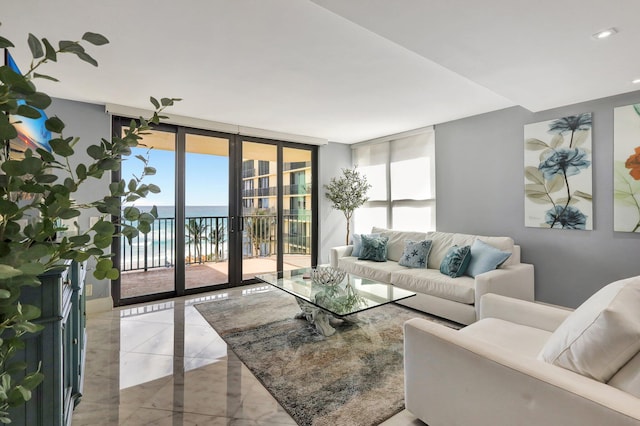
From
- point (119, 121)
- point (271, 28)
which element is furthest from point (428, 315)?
point (119, 121)

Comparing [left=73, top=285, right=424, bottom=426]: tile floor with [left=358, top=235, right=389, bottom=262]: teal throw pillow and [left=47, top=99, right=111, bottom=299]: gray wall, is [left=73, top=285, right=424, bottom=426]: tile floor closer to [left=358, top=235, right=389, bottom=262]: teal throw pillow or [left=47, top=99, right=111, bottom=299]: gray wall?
[left=47, top=99, right=111, bottom=299]: gray wall

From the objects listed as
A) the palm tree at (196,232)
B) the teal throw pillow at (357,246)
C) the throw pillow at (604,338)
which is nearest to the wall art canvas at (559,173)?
the teal throw pillow at (357,246)

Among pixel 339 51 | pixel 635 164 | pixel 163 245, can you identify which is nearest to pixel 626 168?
pixel 635 164

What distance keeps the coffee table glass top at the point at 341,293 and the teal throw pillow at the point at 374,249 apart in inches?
35.4

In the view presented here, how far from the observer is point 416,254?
4027 mm

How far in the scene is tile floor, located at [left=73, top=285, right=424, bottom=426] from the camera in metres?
1.88

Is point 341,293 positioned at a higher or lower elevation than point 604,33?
lower

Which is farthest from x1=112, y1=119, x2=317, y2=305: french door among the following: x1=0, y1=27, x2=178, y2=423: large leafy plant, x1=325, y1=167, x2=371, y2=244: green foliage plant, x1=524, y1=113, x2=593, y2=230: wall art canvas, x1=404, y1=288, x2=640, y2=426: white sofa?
x1=0, y1=27, x2=178, y2=423: large leafy plant

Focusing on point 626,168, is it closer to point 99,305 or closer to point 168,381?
point 168,381

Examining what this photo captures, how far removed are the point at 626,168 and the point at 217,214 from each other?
4890 millimetres

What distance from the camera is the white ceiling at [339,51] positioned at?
1812mm

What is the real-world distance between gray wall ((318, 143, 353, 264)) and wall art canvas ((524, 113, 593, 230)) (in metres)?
3.06

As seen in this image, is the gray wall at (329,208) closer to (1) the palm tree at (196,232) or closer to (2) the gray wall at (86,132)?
(1) the palm tree at (196,232)

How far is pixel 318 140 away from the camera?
215 inches
